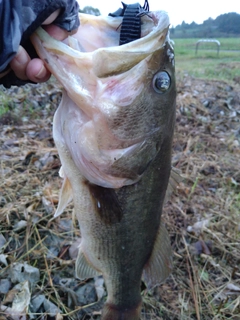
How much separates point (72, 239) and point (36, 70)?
1705 mm

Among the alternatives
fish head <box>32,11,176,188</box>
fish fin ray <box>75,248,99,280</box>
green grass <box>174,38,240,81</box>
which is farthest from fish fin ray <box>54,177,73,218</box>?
green grass <box>174,38,240,81</box>

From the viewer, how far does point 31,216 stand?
9.65ft

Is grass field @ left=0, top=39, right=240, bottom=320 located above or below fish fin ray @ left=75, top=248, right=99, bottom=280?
below

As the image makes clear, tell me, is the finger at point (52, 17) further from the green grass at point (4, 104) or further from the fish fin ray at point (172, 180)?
the green grass at point (4, 104)

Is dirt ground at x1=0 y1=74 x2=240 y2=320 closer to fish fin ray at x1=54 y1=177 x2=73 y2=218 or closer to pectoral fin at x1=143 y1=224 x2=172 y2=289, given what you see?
pectoral fin at x1=143 y1=224 x2=172 y2=289

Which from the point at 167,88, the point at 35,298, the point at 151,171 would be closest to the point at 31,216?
the point at 35,298

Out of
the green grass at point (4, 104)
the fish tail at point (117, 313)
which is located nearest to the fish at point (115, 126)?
the fish tail at point (117, 313)

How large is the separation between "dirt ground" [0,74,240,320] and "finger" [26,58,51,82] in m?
1.52

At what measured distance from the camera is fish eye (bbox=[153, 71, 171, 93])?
→ 1.53m

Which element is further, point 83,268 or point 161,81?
point 83,268

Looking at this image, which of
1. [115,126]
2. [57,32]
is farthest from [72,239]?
[57,32]

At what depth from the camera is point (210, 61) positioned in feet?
61.0

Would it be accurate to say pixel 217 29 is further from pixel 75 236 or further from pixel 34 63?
pixel 34 63

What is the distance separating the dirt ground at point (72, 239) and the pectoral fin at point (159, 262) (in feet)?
2.12
